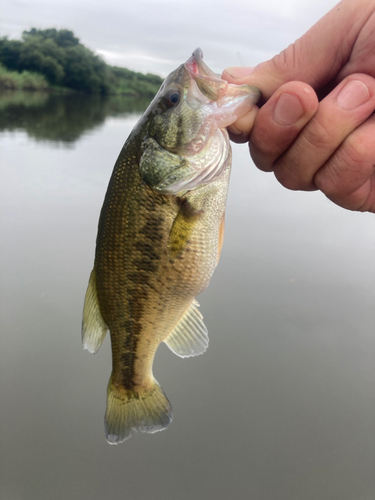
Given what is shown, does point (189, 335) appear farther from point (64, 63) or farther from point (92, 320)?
point (64, 63)

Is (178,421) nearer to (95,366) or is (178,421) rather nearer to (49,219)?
(95,366)

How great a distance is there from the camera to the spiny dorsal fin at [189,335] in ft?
6.33

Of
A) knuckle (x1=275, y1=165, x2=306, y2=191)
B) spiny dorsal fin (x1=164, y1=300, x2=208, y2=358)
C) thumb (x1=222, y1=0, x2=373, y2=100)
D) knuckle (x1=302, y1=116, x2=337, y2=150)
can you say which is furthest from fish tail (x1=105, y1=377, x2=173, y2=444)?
thumb (x1=222, y1=0, x2=373, y2=100)

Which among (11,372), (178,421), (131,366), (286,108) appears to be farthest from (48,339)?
(286,108)

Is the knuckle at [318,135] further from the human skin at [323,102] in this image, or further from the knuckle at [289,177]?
the knuckle at [289,177]

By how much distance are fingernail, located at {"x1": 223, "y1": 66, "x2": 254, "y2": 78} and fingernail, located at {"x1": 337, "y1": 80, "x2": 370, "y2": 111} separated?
Answer: 506 millimetres

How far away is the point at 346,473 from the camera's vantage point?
313cm

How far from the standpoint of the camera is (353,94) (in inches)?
63.0

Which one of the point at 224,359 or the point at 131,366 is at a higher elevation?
the point at 131,366

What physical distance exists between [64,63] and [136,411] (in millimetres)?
54534

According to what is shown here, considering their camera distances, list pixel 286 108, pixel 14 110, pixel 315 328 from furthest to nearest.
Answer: pixel 14 110, pixel 315 328, pixel 286 108

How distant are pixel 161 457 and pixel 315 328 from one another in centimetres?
256

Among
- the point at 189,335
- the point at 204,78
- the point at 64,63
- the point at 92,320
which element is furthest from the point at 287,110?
the point at 64,63

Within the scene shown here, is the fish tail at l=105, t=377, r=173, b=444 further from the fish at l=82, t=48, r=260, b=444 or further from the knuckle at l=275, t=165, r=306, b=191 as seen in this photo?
the knuckle at l=275, t=165, r=306, b=191
